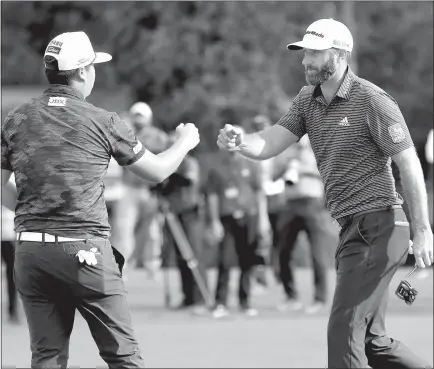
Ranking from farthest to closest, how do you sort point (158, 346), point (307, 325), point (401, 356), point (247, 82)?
point (247, 82)
point (307, 325)
point (158, 346)
point (401, 356)

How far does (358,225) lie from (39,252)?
1715mm

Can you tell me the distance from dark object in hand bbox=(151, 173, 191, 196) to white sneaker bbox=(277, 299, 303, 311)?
1.73 metres

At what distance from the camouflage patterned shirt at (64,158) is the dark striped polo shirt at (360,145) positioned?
3.65 feet

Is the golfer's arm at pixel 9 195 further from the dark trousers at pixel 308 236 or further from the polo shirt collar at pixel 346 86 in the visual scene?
the dark trousers at pixel 308 236

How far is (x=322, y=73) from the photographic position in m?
7.11

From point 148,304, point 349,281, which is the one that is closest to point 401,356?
point 349,281

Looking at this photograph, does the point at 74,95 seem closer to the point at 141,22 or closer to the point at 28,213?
the point at 28,213

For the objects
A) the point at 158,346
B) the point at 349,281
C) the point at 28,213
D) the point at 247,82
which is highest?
the point at 247,82

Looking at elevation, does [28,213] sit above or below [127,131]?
below

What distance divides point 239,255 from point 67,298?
758 cm

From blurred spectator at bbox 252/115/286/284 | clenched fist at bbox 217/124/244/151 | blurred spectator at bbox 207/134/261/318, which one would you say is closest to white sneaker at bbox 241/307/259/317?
blurred spectator at bbox 207/134/261/318

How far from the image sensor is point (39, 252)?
6555 mm

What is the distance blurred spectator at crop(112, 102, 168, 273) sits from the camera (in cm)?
1377

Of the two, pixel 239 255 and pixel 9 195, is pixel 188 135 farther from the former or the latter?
pixel 239 255
